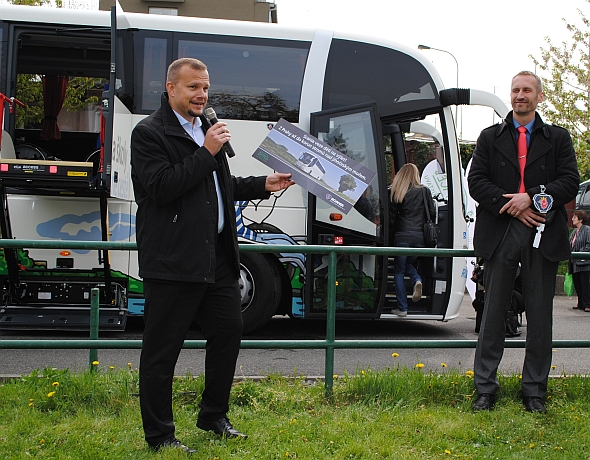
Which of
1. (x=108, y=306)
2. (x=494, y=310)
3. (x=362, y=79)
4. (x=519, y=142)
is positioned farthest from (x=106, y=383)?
(x=362, y=79)

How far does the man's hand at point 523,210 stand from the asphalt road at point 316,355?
1472 millimetres

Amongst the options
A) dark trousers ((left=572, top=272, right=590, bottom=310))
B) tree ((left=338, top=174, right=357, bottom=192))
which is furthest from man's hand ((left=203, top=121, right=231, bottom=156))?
dark trousers ((left=572, top=272, right=590, bottom=310))

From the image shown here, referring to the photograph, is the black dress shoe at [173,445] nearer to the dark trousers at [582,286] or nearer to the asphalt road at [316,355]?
the asphalt road at [316,355]

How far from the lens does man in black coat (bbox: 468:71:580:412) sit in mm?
4598

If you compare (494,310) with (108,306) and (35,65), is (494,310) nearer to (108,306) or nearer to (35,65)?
(108,306)

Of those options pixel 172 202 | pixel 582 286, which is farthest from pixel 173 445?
pixel 582 286

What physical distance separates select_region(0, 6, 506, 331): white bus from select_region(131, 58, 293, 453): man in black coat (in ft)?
13.7

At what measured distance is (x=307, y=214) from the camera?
8.55 m

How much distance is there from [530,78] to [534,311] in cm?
145

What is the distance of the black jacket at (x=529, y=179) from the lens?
15.0 ft

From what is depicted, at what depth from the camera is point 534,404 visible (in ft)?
15.1

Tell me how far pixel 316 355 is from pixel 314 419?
3166 mm

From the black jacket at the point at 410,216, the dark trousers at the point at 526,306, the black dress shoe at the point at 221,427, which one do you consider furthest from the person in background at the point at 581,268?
the black dress shoe at the point at 221,427

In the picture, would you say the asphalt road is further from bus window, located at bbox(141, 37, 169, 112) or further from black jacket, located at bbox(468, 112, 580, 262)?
bus window, located at bbox(141, 37, 169, 112)
